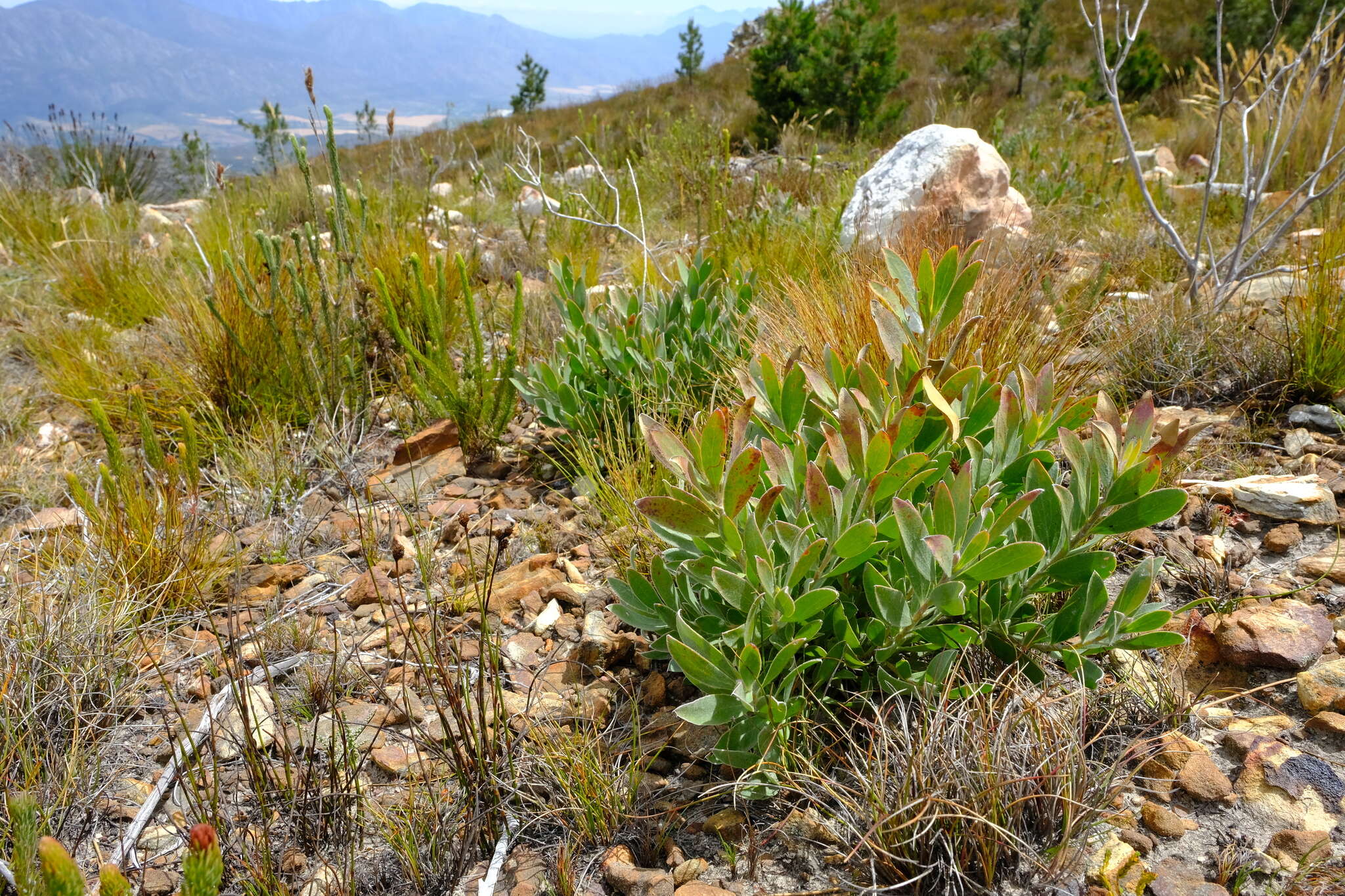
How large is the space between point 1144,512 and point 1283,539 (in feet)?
2.86

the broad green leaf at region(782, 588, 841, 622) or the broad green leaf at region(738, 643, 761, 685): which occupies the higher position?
the broad green leaf at region(782, 588, 841, 622)

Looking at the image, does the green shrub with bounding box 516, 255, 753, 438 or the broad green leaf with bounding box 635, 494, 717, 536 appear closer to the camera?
the broad green leaf with bounding box 635, 494, 717, 536

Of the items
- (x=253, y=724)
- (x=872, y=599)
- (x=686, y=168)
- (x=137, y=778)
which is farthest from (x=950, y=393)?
(x=686, y=168)

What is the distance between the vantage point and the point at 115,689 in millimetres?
1722

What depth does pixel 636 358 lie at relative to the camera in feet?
8.44

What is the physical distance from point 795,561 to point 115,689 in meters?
1.53

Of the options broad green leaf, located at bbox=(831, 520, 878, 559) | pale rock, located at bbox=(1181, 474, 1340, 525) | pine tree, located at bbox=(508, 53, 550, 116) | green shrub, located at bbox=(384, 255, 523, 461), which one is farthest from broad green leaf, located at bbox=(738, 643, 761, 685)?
pine tree, located at bbox=(508, 53, 550, 116)

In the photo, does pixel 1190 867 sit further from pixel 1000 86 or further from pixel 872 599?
pixel 1000 86

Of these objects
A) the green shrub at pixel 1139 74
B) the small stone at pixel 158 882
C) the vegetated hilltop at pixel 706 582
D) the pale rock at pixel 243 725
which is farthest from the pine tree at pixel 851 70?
the small stone at pixel 158 882

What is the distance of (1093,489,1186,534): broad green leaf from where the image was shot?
1252 mm

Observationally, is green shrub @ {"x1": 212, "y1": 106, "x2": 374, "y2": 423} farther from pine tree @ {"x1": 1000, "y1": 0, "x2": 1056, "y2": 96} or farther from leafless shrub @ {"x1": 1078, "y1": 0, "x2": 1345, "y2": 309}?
pine tree @ {"x1": 1000, "y1": 0, "x2": 1056, "y2": 96}

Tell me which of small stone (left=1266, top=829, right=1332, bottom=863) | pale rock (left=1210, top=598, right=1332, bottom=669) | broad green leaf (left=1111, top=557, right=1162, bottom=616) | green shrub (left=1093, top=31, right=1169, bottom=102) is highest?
green shrub (left=1093, top=31, right=1169, bottom=102)

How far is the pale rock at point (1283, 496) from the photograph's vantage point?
74.5 inches

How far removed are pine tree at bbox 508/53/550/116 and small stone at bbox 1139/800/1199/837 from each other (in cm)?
2301
